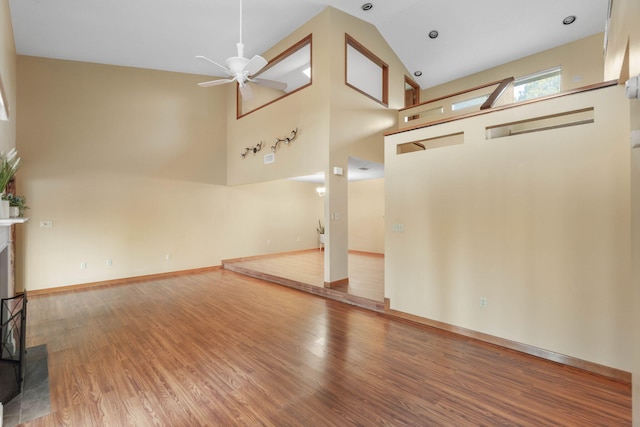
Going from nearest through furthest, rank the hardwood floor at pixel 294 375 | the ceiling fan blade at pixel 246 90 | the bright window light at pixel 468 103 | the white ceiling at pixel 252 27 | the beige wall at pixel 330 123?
1. the hardwood floor at pixel 294 375
2. the ceiling fan blade at pixel 246 90
3. the white ceiling at pixel 252 27
4. the beige wall at pixel 330 123
5. the bright window light at pixel 468 103

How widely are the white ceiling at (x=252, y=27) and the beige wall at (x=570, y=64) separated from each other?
18 cm

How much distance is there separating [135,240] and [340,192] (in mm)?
4631

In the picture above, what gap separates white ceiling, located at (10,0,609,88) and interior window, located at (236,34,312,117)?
383 millimetres

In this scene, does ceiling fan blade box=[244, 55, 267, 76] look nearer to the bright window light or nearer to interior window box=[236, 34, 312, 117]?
interior window box=[236, 34, 312, 117]

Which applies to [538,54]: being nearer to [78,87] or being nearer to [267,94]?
[267,94]

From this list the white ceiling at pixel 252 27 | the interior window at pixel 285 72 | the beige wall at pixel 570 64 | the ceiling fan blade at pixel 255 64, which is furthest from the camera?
the interior window at pixel 285 72

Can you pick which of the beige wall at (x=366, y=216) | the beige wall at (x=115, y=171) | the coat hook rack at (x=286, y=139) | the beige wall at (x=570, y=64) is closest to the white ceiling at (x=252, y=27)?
the beige wall at (x=570, y=64)

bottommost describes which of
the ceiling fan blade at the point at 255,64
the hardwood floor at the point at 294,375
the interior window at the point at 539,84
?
the hardwood floor at the point at 294,375

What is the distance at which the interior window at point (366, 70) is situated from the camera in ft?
18.7

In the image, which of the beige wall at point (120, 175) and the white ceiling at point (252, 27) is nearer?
the white ceiling at point (252, 27)

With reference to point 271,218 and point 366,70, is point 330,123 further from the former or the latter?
point 271,218

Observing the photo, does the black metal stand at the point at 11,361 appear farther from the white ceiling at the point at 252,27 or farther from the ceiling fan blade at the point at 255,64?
the white ceiling at the point at 252,27

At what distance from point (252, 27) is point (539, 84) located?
656 cm

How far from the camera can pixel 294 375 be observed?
8.16 ft
